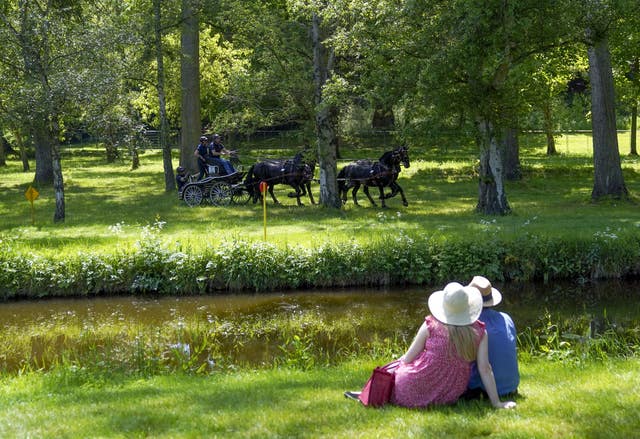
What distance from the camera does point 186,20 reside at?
1043 inches

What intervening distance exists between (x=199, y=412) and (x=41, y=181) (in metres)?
26.5

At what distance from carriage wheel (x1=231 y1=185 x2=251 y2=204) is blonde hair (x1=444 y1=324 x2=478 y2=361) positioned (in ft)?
57.2

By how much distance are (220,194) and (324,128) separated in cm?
427

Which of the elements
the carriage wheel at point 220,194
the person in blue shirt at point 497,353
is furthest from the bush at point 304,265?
the carriage wheel at point 220,194

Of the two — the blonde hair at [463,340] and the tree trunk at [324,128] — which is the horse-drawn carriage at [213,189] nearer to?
the tree trunk at [324,128]

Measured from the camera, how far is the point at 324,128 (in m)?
21.1

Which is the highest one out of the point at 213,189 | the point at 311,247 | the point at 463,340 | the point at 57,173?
the point at 57,173

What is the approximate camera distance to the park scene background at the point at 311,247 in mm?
7027

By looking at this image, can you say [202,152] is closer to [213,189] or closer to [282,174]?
[213,189]

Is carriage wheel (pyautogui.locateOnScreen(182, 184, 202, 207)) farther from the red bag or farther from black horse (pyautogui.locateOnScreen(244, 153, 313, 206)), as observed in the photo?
the red bag

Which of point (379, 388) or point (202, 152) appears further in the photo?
point (202, 152)

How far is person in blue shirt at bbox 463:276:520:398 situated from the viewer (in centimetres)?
684

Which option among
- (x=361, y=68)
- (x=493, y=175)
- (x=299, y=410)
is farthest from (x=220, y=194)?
(x=299, y=410)

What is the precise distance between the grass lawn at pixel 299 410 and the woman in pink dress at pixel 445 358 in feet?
0.52
